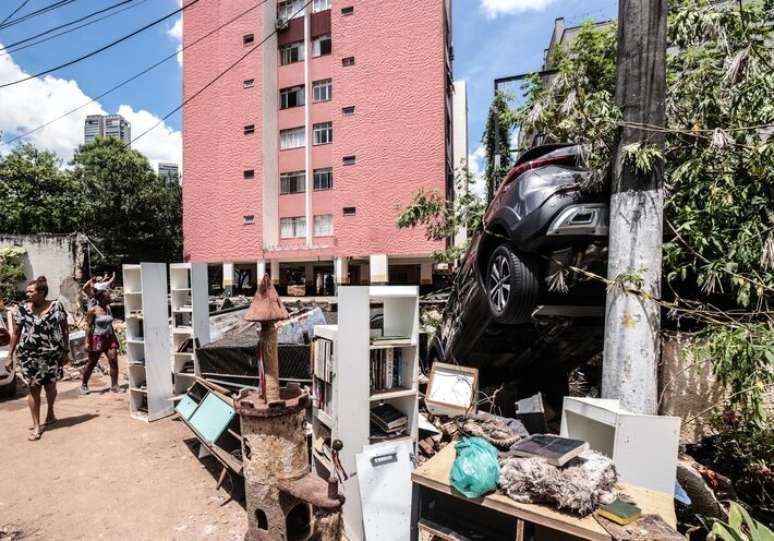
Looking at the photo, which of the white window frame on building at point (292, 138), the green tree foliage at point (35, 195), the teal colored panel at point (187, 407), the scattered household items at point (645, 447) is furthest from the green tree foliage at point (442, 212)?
the green tree foliage at point (35, 195)

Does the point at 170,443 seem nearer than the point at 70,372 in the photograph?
Yes

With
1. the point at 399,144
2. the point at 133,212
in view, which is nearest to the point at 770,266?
the point at 399,144

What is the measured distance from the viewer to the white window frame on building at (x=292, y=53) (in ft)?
67.2

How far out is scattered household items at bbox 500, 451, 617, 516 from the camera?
218 centimetres

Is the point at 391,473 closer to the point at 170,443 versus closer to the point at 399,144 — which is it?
the point at 170,443

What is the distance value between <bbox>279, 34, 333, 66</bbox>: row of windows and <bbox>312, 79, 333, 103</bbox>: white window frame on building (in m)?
1.41

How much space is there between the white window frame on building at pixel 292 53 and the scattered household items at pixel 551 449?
73.0ft

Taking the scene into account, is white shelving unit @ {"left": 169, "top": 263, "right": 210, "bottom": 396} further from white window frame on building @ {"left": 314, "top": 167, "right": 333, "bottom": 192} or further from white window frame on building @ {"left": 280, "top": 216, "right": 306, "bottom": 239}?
white window frame on building @ {"left": 280, "top": 216, "right": 306, "bottom": 239}

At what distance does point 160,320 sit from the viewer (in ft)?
19.1

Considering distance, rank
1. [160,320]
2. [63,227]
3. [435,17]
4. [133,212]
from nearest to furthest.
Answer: [160,320] < [435,17] < [133,212] < [63,227]

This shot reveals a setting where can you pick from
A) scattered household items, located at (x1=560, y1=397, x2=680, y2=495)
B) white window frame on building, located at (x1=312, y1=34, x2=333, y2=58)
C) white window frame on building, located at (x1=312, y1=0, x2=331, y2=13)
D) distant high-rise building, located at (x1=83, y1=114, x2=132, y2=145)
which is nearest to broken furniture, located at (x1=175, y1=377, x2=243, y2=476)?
scattered household items, located at (x1=560, y1=397, x2=680, y2=495)

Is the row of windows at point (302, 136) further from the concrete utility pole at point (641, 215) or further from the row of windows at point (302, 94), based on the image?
the concrete utility pole at point (641, 215)

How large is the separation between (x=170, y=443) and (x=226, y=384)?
932 mm

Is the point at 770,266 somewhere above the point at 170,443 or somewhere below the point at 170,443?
above
